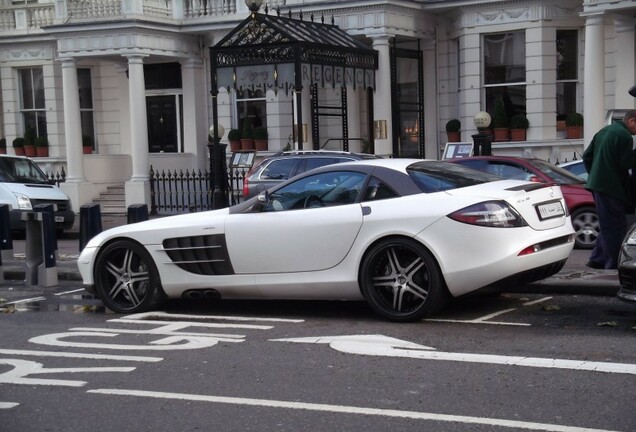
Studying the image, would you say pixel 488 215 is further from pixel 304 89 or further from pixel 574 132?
pixel 304 89

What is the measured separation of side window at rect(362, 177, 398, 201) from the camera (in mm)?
8774

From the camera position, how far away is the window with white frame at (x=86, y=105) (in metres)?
28.6

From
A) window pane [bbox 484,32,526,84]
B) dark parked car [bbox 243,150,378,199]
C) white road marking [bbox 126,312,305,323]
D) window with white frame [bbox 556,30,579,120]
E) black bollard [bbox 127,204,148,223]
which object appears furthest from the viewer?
window pane [bbox 484,32,526,84]

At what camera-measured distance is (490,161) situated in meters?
14.9

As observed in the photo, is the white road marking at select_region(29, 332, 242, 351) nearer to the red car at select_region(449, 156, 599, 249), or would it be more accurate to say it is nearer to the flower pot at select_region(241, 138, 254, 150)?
the red car at select_region(449, 156, 599, 249)

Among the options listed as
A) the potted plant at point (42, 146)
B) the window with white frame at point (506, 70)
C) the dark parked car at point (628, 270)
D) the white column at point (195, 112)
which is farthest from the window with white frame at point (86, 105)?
the dark parked car at point (628, 270)

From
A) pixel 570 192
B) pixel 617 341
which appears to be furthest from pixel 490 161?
pixel 617 341

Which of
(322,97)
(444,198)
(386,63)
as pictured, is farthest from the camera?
(322,97)

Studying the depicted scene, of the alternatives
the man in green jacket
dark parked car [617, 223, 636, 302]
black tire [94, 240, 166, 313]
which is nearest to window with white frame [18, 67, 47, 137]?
black tire [94, 240, 166, 313]

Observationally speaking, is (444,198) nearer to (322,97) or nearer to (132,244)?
(132,244)

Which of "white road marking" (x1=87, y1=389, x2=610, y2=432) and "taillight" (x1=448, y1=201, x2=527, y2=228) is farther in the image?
"taillight" (x1=448, y1=201, x2=527, y2=228)

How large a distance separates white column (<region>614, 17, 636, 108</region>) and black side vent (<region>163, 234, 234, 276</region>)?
1344 cm

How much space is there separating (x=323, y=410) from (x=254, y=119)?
20.9 m

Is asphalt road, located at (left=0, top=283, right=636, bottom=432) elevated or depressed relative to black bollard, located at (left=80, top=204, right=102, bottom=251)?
depressed
